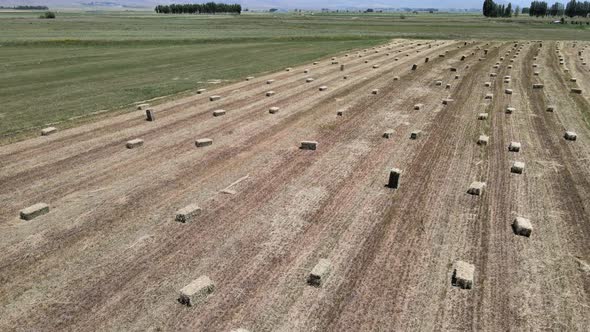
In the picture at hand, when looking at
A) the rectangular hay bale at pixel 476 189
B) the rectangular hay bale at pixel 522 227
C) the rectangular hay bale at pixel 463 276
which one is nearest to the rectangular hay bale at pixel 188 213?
the rectangular hay bale at pixel 463 276

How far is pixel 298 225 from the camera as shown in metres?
8.02

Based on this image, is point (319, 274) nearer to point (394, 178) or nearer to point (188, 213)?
point (188, 213)

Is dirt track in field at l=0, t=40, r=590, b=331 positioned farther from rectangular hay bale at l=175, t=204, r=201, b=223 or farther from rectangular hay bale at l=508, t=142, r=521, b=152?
rectangular hay bale at l=508, t=142, r=521, b=152

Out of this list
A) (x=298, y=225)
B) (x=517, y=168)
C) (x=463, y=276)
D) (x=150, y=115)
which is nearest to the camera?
(x=463, y=276)

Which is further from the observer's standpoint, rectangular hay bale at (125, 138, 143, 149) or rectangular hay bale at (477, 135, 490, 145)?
rectangular hay bale at (125, 138, 143, 149)

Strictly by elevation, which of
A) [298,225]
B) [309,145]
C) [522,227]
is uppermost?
[309,145]

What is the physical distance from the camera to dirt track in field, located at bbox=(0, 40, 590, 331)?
18.9 ft

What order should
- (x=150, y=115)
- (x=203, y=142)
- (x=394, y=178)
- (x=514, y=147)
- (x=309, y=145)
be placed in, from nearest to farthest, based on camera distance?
(x=394, y=178) < (x=514, y=147) < (x=309, y=145) < (x=203, y=142) < (x=150, y=115)

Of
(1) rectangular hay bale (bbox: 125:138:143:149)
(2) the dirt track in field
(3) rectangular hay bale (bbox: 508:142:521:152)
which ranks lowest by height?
(2) the dirt track in field

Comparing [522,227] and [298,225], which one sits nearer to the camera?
[522,227]

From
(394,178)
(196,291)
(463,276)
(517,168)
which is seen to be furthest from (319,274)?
(517,168)

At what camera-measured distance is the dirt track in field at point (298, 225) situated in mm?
5746

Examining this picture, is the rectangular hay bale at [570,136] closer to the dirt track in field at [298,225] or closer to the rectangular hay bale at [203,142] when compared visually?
the dirt track in field at [298,225]

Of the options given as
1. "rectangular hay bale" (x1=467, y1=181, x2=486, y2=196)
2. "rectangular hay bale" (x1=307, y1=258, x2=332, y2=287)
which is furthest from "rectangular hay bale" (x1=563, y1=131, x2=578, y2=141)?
"rectangular hay bale" (x1=307, y1=258, x2=332, y2=287)
